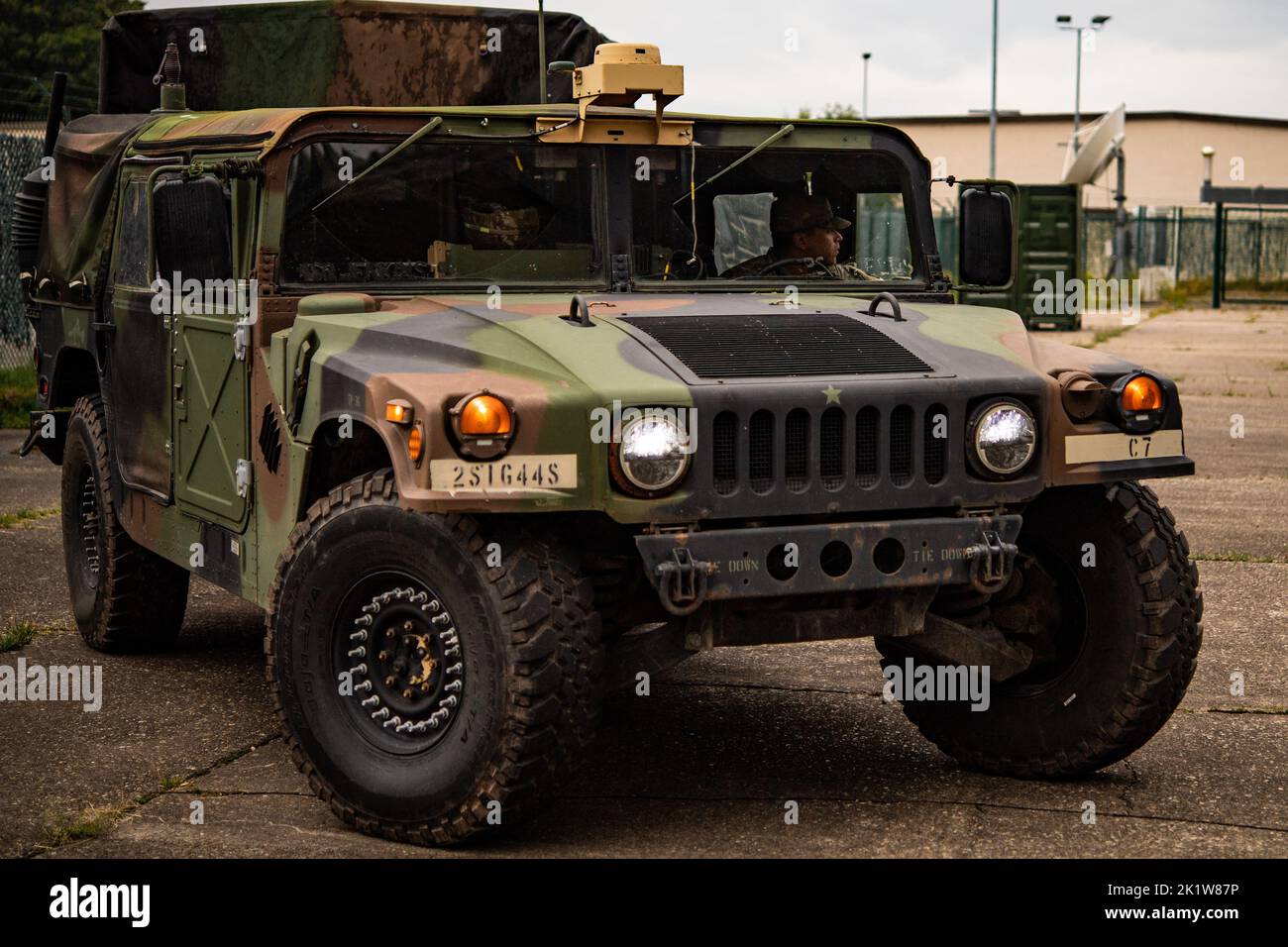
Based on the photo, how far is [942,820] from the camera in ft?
17.3

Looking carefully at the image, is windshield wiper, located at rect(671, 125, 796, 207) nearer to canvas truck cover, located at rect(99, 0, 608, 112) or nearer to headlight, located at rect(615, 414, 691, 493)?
headlight, located at rect(615, 414, 691, 493)

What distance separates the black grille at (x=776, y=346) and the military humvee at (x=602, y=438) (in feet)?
0.05

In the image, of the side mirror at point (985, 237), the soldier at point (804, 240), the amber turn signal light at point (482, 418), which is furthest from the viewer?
the side mirror at point (985, 237)

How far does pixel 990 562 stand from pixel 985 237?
1938 millimetres

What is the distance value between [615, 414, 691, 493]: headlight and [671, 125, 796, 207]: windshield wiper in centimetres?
155

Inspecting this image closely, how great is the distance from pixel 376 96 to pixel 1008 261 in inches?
112

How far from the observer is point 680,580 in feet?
15.4

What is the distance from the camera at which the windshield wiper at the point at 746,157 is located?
614cm

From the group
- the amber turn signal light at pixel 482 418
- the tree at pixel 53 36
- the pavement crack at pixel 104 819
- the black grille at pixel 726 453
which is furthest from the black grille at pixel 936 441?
the tree at pixel 53 36

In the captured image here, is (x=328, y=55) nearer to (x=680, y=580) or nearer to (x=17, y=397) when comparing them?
(x=680, y=580)

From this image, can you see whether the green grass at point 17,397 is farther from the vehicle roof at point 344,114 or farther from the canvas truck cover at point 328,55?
the vehicle roof at point 344,114

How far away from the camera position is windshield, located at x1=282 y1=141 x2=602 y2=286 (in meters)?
Result: 5.83
